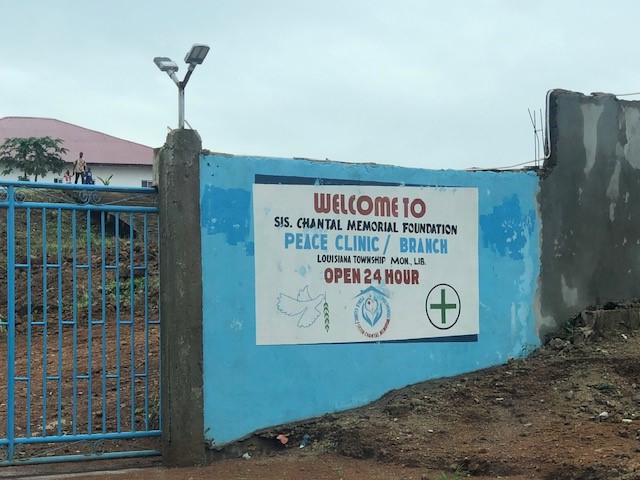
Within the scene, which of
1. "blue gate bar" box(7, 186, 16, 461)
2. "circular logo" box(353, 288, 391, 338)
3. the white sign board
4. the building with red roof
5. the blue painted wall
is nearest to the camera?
"blue gate bar" box(7, 186, 16, 461)

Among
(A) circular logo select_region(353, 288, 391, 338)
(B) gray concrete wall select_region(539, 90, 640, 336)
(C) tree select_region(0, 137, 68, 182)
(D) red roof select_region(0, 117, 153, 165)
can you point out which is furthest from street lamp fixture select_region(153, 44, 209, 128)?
(D) red roof select_region(0, 117, 153, 165)

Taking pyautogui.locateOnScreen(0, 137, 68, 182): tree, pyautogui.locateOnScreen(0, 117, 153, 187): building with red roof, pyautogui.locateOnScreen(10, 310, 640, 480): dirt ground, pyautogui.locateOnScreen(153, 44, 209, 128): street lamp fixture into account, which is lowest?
pyautogui.locateOnScreen(10, 310, 640, 480): dirt ground

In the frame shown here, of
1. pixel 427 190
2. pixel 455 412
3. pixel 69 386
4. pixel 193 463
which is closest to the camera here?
pixel 193 463

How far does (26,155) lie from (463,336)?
21.7 m

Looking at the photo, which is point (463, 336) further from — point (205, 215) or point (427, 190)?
point (205, 215)

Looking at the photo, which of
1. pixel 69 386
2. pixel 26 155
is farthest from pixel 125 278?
pixel 26 155

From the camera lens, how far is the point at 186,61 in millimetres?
5391

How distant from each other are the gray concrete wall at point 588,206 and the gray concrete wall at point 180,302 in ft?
11.0

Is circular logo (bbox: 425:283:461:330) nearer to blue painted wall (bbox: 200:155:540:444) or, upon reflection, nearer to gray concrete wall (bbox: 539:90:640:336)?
blue painted wall (bbox: 200:155:540:444)

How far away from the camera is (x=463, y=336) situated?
20.9ft

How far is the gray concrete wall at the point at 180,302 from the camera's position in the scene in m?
5.14

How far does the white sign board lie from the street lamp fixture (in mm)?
823

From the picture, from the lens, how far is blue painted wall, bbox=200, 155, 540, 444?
5.34 metres

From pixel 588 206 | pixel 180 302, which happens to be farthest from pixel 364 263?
pixel 588 206
